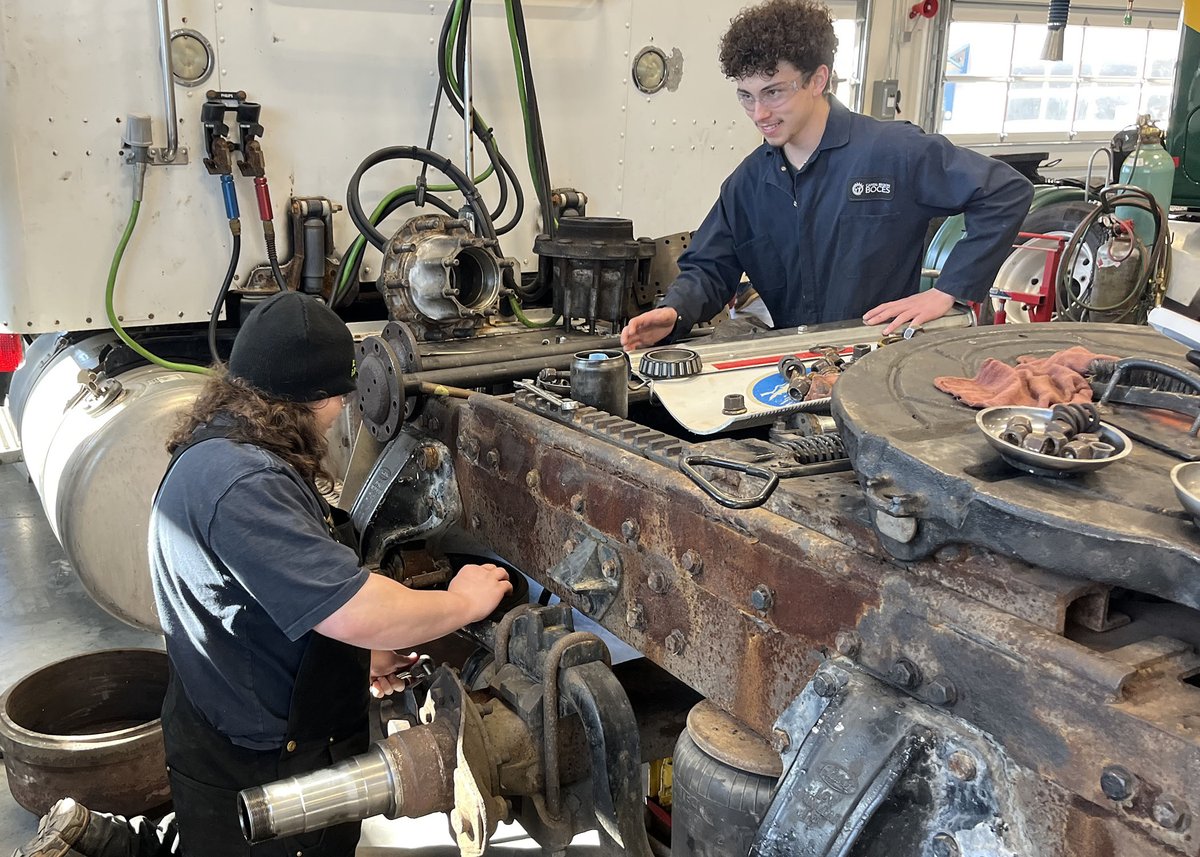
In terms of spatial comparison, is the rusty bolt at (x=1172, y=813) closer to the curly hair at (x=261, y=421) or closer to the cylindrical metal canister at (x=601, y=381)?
the cylindrical metal canister at (x=601, y=381)

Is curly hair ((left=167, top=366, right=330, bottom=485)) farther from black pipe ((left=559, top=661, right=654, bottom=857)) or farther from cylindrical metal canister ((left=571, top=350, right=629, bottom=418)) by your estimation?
black pipe ((left=559, top=661, right=654, bottom=857))

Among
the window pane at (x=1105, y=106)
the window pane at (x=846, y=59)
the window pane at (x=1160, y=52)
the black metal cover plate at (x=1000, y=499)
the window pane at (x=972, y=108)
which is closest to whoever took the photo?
the black metal cover plate at (x=1000, y=499)

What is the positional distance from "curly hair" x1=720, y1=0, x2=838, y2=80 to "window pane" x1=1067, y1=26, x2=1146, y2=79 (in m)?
7.05

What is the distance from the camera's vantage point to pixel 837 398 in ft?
4.37

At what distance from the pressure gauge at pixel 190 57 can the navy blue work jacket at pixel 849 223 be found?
1.51m

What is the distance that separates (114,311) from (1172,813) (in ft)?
9.69

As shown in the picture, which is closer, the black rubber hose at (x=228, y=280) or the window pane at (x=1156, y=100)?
the black rubber hose at (x=228, y=280)

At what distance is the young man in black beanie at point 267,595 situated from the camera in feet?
5.25

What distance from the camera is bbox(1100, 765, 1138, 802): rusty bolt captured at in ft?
2.92

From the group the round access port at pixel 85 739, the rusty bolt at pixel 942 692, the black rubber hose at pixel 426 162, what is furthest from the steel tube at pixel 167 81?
the rusty bolt at pixel 942 692

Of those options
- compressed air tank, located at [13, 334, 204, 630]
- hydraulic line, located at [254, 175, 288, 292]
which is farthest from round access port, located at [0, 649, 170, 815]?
hydraulic line, located at [254, 175, 288, 292]

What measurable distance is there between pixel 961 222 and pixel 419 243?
2.43 meters

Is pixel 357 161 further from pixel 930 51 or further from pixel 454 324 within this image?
pixel 930 51

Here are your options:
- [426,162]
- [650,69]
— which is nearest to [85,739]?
[426,162]
